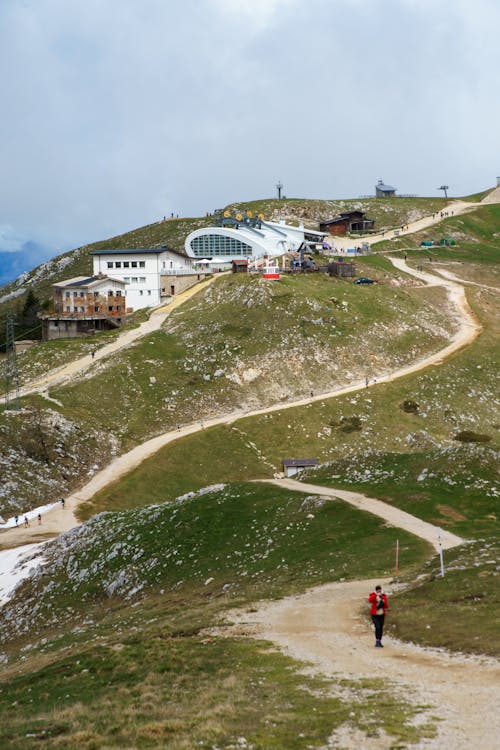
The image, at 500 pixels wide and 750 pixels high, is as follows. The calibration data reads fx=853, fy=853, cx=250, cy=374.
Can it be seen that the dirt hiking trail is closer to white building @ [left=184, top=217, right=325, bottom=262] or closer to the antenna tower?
the antenna tower

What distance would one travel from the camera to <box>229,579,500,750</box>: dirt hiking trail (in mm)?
24172

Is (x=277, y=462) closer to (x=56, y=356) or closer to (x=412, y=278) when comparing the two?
(x=56, y=356)

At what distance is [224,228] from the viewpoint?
191875 millimetres

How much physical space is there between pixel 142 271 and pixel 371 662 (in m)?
145

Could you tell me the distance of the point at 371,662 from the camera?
106ft

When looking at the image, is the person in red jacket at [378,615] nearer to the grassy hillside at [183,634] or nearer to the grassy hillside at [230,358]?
the grassy hillside at [183,634]

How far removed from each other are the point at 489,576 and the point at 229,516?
27688mm

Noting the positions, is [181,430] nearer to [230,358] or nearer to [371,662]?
[230,358]

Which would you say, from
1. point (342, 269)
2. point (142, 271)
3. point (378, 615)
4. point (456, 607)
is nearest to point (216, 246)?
point (142, 271)

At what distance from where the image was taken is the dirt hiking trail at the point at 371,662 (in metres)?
24.2

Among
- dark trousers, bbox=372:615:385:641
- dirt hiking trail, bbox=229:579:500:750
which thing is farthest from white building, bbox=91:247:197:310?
dark trousers, bbox=372:615:385:641

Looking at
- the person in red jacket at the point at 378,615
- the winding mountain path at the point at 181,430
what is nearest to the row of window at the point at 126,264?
the winding mountain path at the point at 181,430

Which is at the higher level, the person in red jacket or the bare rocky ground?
the person in red jacket

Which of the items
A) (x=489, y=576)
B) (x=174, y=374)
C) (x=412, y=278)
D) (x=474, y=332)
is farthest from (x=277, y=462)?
(x=412, y=278)
